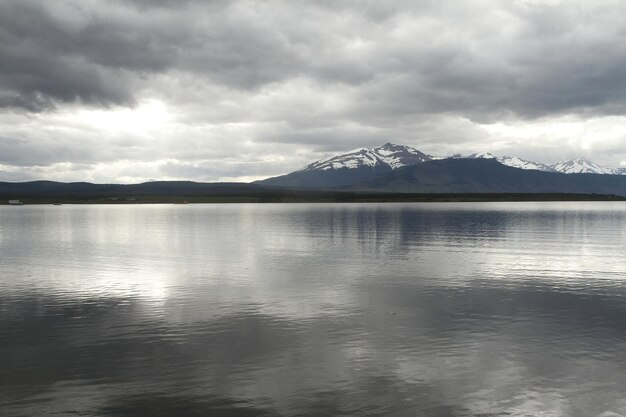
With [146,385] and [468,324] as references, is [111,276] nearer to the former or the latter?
[146,385]

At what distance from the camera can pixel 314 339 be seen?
93.4 ft

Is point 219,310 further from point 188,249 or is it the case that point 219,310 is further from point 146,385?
point 188,249

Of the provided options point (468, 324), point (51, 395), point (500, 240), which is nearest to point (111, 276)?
point (51, 395)

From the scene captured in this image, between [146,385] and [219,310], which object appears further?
[219,310]

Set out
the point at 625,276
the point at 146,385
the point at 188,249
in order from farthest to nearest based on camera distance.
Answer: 1. the point at 188,249
2. the point at 625,276
3. the point at 146,385

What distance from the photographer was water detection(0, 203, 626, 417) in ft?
66.6

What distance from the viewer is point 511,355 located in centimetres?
2558

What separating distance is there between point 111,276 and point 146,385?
3364 centimetres

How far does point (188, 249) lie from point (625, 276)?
57837 mm

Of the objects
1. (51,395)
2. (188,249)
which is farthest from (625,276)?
(188,249)

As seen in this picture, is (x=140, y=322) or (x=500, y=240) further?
(x=500, y=240)

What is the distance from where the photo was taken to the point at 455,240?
89125 millimetres

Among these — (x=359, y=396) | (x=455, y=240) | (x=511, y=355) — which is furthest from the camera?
(x=455, y=240)

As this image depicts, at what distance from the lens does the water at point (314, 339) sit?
2031 centimetres
